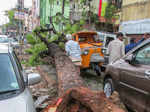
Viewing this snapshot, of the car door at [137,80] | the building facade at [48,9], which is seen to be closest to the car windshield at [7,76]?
the car door at [137,80]

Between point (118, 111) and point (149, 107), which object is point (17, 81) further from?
point (149, 107)

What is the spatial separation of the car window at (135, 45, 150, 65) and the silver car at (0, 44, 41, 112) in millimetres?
1977

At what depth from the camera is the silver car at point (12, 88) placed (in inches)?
77.6

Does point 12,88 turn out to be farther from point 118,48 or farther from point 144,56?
point 118,48

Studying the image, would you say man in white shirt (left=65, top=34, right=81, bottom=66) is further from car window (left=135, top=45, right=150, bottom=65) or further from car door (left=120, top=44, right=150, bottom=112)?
car window (left=135, top=45, right=150, bottom=65)

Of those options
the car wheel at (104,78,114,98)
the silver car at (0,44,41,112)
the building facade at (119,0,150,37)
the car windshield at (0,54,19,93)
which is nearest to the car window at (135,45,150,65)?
the car wheel at (104,78,114,98)

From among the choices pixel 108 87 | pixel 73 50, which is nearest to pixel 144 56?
pixel 108 87

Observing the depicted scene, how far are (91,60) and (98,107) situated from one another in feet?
15.3

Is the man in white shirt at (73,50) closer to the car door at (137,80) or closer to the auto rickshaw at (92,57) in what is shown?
the auto rickshaw at (92,57)

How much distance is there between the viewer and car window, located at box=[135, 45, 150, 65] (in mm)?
3143

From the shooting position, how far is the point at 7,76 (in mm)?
2480

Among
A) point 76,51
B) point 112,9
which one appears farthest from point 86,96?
point 112,9

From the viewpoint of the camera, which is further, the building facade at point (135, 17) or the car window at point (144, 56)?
the building facade at point (135, 17)

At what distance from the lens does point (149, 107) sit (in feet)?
8.91
